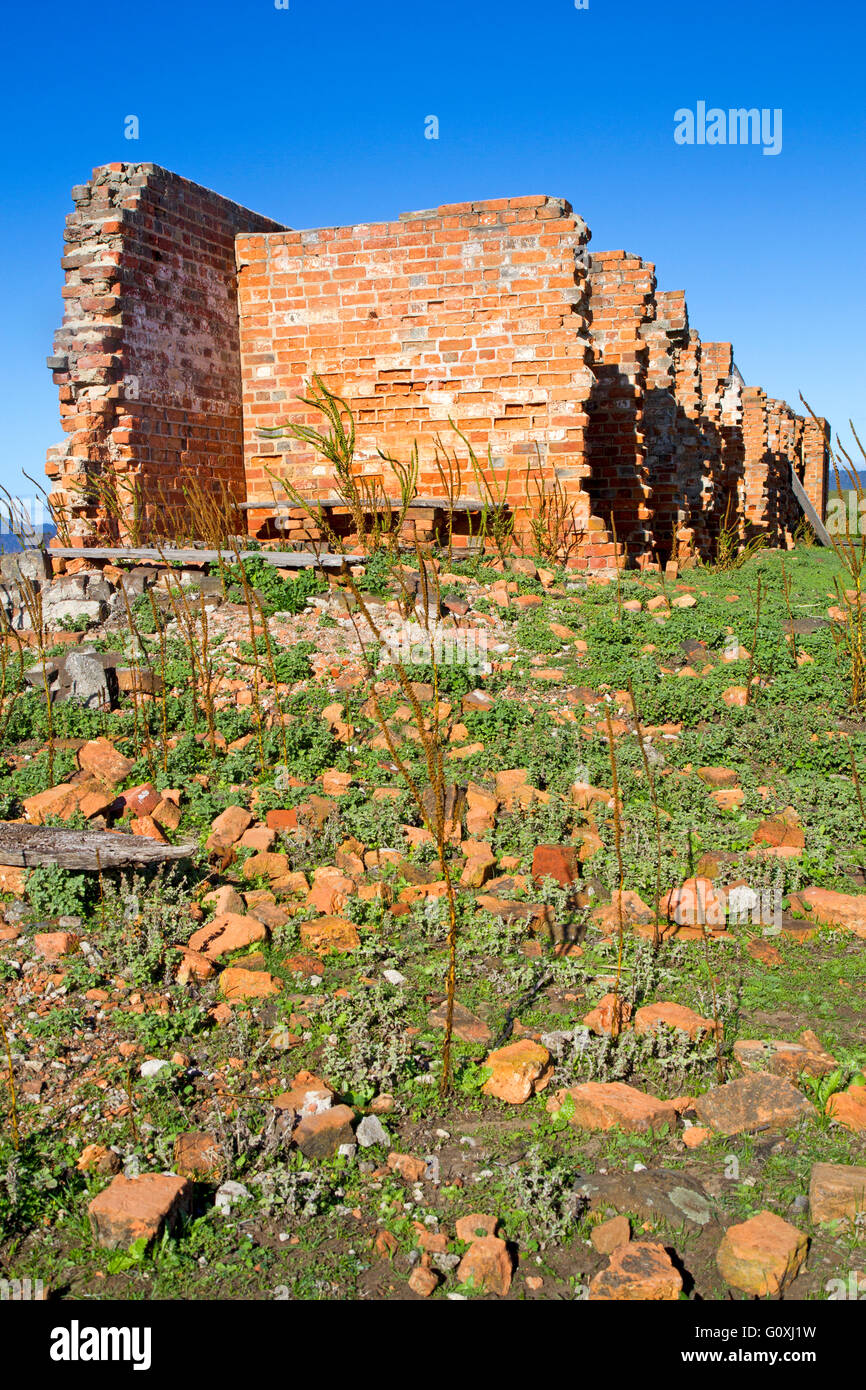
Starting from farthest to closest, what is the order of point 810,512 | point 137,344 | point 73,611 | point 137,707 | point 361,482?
point 810,512
point 361,482
point 137,344
point 73,611
point 137,707

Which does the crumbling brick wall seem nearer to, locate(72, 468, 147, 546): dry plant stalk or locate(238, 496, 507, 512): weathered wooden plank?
locate(72, 468, 147, 546): dry plant stalk

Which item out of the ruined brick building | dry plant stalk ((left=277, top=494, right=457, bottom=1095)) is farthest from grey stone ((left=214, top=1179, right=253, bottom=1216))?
the ruined brick building

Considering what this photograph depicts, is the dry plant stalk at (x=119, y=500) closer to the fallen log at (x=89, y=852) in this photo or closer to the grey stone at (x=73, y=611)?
the grey stone at (x=73, y=611)

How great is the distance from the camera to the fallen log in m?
3.75

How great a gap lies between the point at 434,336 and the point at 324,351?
1136 millimetres

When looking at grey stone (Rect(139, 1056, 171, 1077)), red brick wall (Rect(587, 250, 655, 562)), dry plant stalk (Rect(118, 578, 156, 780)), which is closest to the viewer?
grey stone (Rect(139, 1056, 171, 1077))

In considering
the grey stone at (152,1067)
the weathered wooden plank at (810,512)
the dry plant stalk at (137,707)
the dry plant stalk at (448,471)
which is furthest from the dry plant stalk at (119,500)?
the weathered wooden plank at (810,512)

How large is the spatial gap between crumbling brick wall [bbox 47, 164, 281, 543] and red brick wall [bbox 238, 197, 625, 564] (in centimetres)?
50

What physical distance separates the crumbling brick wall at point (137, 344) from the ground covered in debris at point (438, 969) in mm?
2335

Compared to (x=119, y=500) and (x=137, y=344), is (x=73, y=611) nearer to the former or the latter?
(x=119, y=500)

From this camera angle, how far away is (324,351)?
9.17 m

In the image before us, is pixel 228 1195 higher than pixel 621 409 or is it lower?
lower

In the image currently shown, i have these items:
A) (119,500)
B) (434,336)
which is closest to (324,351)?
(434,336)

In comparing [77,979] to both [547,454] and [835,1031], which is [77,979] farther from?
[547,454]
